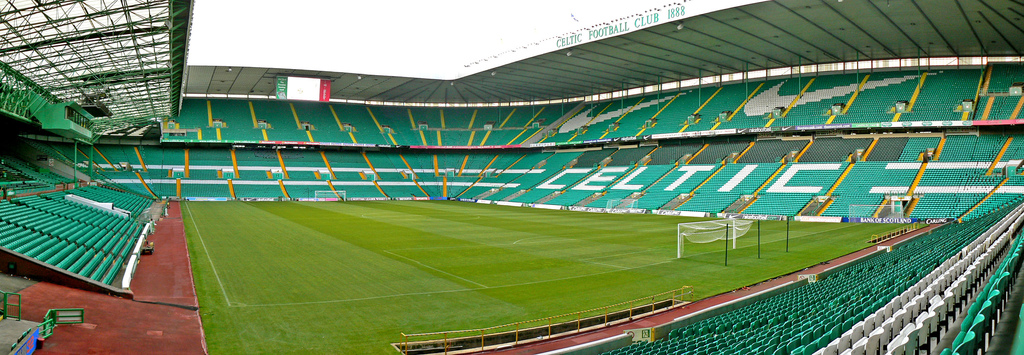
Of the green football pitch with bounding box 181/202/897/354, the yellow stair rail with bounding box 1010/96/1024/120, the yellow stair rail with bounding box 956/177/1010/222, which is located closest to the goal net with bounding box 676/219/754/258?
the green football pitch with bounding box 181/202/897/354

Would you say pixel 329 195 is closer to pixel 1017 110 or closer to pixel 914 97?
pixel 914 97

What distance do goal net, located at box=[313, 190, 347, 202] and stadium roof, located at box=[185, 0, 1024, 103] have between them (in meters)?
12.0

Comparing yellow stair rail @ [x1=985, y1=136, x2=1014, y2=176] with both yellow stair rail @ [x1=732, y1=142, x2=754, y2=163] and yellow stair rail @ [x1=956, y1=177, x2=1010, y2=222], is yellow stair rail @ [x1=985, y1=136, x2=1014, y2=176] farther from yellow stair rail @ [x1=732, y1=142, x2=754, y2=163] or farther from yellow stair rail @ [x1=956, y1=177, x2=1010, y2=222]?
yellow stair rail @ [x1=732, y1=142, x2=754, y2=163]

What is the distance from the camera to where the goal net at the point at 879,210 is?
119 ft

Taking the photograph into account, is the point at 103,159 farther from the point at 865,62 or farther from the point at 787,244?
the point at 865,62

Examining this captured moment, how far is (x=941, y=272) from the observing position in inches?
437

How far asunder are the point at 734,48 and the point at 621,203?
51.3 ft

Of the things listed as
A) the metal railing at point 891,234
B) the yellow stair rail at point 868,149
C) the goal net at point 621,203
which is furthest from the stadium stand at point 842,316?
the goal net at point 621,203

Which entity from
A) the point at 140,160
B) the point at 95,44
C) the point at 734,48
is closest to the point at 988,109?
the point at 734,48

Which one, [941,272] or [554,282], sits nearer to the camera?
[941,272]

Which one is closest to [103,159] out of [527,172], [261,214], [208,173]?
[208,173]

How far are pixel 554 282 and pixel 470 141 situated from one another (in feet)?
184

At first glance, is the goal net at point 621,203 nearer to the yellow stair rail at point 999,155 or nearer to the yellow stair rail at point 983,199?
the yellow stair rail at point 983,199

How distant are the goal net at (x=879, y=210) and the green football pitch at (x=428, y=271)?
316 centimetres
